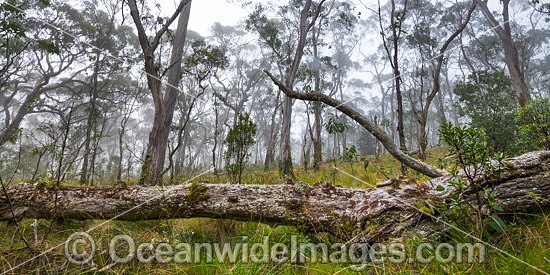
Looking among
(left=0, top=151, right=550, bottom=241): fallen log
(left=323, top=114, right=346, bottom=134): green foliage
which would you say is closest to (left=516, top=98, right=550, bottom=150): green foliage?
(left=0, top=151, right=550, bottom=241): fallen log

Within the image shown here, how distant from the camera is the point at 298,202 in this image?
2.05 metres

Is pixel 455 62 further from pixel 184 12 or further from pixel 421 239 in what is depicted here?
pixel 421 239

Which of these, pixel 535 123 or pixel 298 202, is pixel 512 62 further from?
pixel 298 202

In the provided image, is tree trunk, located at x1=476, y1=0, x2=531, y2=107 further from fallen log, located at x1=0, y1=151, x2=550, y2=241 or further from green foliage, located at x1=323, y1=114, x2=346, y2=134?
fallen log, located at x1=0, y1=151, x2=550, y2=241

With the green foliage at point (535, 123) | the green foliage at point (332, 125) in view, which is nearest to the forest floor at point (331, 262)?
the green foliage at point (332, 125)

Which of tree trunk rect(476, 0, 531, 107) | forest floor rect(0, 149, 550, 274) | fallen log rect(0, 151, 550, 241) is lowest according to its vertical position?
forest floor rect(0, 149, 550, 274)

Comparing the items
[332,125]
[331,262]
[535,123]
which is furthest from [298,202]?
[535,123]

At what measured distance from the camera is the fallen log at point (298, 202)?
1616mm

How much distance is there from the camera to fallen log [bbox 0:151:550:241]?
162cm

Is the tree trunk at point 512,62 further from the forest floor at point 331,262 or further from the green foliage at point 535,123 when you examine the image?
the forest floor at point 331,262

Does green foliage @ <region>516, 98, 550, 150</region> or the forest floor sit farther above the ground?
green foliage @ <region>516, 98, 550, 150</region>

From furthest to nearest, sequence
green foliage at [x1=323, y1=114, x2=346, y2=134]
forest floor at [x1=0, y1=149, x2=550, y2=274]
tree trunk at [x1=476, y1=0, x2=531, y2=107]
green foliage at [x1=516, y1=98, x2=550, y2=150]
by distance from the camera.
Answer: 1. tree trunk at [x1=476, y1=0, x2=531, y2=107]
2. green foliage at [x1=323, y1=114, x2=346, y2=134]
3. green foliage at [x1=516, y1=98, x2=550, y2=150]
4. forest floor at [x1=0, y1=149, x2=550, y2=274]

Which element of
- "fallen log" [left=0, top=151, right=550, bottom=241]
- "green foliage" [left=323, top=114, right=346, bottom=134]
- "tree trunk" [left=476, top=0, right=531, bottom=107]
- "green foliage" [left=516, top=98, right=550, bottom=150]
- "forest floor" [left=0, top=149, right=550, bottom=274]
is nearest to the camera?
"forest floor" [left=0, top=149, right=550, bottom=274]

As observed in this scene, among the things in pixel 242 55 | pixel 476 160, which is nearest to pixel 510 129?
pixel 476 160
